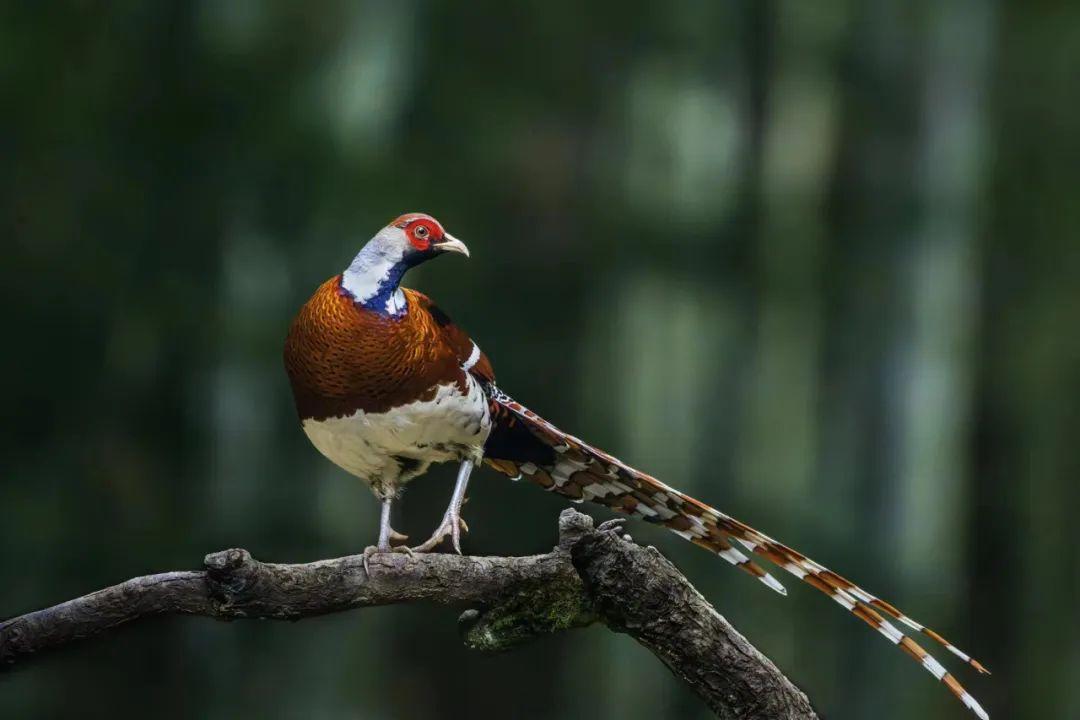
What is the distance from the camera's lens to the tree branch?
1.82 m

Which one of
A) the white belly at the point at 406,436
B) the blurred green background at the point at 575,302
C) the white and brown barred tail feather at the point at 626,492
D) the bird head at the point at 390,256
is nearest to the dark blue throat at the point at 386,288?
the bird head at the point at 390,256

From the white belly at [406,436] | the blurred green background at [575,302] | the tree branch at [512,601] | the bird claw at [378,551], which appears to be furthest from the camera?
A: the blurred green background at [575,302]

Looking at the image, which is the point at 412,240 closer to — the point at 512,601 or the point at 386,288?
the point at 386,288

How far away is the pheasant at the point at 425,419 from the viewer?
2070mm

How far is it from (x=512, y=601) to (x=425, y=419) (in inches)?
13.0

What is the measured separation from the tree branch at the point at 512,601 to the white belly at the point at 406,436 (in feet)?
0.67

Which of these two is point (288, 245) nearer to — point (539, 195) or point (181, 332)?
point (181, 332)

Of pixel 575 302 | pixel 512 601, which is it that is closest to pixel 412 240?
pixel 512 601

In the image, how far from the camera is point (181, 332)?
405cm

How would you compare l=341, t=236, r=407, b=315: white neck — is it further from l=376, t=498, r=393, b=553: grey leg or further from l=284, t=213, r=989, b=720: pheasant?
l=376, t=498, r=393, b=553: grey leg

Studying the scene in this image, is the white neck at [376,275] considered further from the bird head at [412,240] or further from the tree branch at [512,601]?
the tree branch at [512,601]

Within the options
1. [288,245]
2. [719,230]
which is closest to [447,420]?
[288,245]

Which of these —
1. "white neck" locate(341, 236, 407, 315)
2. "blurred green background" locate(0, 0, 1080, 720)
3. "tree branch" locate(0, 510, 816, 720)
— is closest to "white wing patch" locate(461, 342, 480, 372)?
"white neck" locate(341, 236, 407, 315)

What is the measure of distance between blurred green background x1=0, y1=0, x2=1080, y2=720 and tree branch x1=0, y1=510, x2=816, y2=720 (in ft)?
5.34
